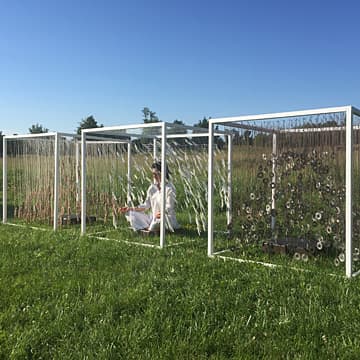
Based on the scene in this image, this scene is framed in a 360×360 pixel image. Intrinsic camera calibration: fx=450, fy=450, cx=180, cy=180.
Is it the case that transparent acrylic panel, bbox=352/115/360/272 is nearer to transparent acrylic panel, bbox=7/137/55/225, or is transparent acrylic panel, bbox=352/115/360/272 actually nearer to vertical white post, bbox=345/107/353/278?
vertical white post, bbox=345/107/353/278

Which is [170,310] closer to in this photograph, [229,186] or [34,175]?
[229,186]

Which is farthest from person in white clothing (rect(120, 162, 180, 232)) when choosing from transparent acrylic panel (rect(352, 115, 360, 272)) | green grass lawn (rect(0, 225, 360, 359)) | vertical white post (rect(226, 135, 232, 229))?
transparent acrylic panel (rect(352, 115, 360, 272))

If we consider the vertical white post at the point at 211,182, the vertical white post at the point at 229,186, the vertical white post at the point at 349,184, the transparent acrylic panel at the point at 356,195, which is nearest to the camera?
the vertical white post at the point at 349,184

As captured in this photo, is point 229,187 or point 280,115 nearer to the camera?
point 280,115

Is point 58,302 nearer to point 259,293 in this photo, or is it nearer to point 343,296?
point 259,293

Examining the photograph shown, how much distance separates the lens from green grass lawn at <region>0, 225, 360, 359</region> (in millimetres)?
2959

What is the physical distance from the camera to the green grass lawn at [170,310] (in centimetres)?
296

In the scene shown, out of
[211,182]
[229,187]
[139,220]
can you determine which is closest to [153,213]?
[139,220]

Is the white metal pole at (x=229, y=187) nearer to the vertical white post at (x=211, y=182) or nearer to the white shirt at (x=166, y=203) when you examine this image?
the vertical white post at (x=211, y=182)

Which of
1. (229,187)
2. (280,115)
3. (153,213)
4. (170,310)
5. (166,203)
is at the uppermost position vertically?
(280,115)

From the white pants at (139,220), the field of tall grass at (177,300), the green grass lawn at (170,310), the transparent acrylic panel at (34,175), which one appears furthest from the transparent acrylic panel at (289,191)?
the transparent acrylic panel at (34,175)

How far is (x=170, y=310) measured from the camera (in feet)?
11.8

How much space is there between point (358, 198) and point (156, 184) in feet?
10.5

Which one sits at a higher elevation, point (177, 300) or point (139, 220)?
point (139, 220)
